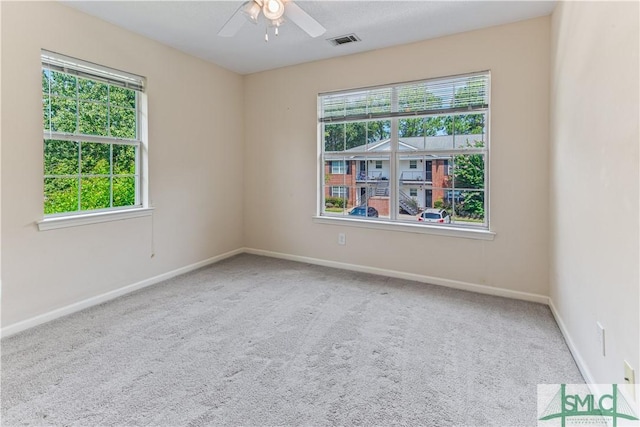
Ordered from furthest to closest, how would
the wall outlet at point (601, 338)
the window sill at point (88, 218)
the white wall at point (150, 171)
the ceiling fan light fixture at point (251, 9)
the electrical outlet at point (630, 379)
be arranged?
1. the window sill at point (88, 218)
2. the white wall at point (150, 171)
3. the ceiling fan light fixture at point (251, 9)
4. the wall outlet at point (601, 338)
5. the electrical outlet at point (630, 379)

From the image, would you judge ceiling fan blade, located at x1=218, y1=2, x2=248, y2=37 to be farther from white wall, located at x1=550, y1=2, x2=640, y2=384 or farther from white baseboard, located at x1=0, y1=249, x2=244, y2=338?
white baseboard, located at x1=0, y1=249, x2=244, y2=338

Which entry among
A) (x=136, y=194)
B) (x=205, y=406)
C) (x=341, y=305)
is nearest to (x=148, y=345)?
(x=205, y=406)

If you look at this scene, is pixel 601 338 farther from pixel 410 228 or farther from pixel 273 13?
pixel 273 13

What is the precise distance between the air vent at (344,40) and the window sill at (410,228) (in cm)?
194

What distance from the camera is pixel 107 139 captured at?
304 cm

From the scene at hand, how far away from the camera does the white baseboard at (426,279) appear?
305cm

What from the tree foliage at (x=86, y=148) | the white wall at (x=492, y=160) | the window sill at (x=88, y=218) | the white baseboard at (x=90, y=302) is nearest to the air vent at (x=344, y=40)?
the white wall at (x=492, y=160)

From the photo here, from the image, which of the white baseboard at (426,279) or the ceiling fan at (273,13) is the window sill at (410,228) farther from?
the ceiling fan at (273,13)

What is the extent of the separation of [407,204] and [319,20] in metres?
2.04

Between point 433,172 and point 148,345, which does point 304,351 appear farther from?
point 433,172

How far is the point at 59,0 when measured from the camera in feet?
8.47

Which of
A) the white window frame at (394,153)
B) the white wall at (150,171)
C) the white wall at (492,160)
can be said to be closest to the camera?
the white wall at (150,171)

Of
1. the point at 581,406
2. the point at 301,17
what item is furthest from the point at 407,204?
the point at 581,406

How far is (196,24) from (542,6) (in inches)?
116
